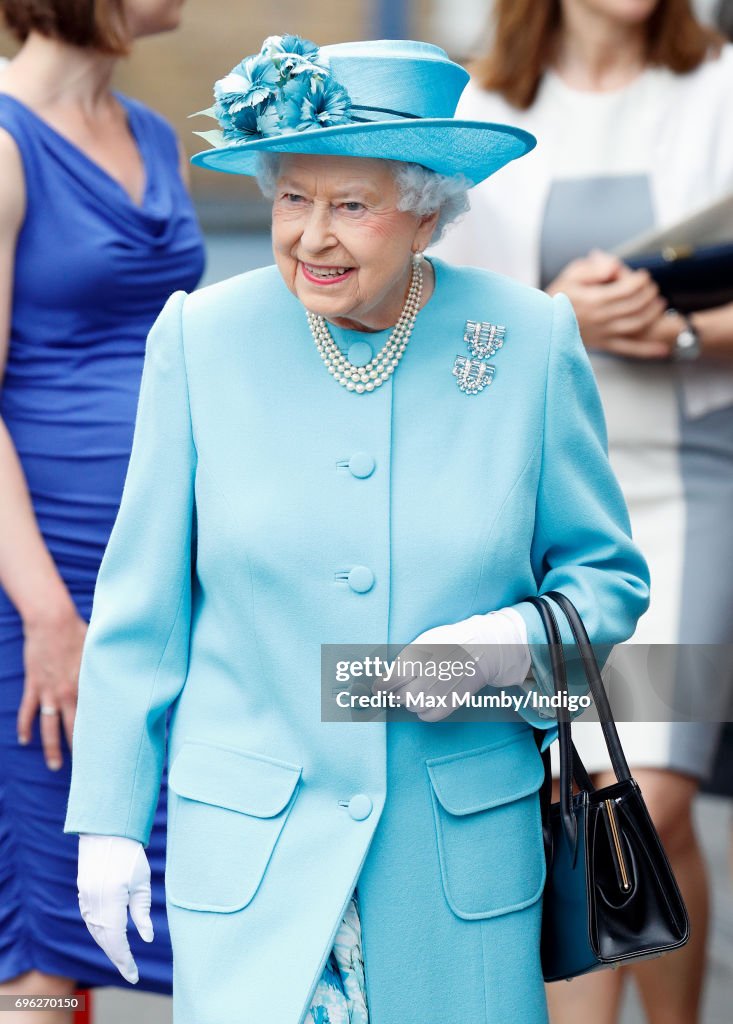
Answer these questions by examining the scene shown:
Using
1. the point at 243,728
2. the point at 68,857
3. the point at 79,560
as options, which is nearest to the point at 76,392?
the point at 79,560

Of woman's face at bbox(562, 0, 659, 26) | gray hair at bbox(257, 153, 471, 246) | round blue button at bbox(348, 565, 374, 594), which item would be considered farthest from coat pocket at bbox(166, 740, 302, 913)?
woman's face at bbox(562, 0, 659, 26)

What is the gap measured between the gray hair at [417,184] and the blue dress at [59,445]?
34.8 inches

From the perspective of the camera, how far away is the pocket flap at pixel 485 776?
6.93ft

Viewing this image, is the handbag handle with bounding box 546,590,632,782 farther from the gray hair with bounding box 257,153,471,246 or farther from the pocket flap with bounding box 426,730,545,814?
the gray hair with bounding box 257,153,471,246

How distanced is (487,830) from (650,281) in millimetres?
1315

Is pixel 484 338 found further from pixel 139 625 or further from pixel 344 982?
pixel 344 982

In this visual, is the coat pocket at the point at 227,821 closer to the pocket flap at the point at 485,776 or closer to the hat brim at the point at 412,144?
the pocket flap at the point at 485,776

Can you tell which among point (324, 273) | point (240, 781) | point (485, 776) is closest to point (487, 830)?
point (485, 776)

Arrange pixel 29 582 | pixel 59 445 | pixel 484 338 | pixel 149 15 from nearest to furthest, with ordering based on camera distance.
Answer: pixel 484 338 < pixel 29 582 < pixel 59 445 < pixel 149 15

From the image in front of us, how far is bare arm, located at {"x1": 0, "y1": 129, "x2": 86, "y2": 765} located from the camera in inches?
109

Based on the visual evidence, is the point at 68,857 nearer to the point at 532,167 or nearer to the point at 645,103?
the point at 532,167

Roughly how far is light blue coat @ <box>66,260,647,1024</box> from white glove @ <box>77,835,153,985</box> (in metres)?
0.03

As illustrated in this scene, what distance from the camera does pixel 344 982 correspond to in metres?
2.10

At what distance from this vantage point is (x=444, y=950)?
6.89ft
